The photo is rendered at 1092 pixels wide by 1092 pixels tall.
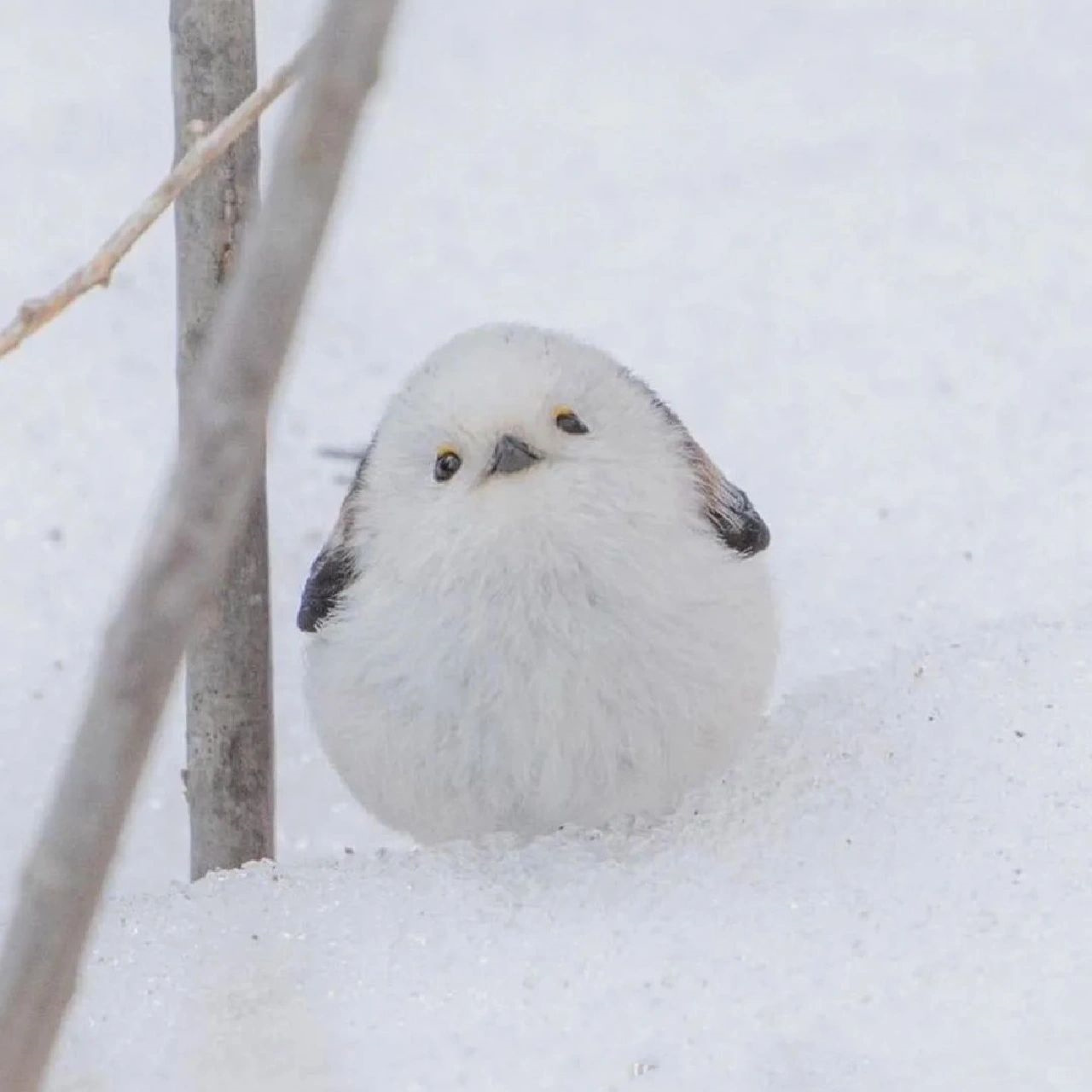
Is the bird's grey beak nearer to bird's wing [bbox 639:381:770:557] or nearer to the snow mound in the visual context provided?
bird's wing [bbox 639:381:770:557]

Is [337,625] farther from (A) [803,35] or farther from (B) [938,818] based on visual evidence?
(A) [803,35]

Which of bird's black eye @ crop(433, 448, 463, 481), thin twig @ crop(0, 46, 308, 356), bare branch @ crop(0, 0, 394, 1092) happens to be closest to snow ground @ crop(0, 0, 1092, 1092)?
bird's black eye @ crop(433, 448, 463, 481)

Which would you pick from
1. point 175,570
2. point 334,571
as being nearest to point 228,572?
point 334,571

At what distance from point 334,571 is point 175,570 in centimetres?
126

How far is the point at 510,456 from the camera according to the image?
66.9 inches

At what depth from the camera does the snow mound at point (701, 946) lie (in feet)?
4.70

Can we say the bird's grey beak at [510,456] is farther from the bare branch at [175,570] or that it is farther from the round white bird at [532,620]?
the bare branch at [175,570]

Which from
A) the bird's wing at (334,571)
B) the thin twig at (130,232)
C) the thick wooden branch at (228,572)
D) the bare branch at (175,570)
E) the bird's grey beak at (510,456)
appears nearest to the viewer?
the bare branch at (175,570)

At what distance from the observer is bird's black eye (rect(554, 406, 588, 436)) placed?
177 centimetres

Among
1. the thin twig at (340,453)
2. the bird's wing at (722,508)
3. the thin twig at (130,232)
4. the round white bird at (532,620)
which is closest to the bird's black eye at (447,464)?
the round white bird at (532,620)

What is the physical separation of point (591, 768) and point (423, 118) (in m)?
2.23

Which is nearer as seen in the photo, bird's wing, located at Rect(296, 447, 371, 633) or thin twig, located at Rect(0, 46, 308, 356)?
thin twig, located at Rect(0, 46, 308, 356)

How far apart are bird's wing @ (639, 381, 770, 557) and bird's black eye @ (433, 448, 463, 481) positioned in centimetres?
27

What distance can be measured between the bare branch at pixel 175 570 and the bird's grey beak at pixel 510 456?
3.30 feet
